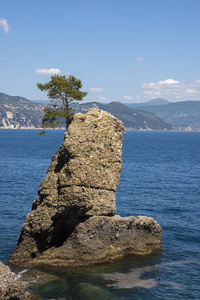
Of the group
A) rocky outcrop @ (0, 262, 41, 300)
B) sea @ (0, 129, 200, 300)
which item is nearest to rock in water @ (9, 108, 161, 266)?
sea @ (0, 129, 200, 300)

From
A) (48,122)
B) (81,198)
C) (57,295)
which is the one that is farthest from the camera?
(48,122)

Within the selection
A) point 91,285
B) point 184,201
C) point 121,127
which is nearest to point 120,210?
Result: point 184,201

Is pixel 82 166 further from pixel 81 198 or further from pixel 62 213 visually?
pixel 62 213

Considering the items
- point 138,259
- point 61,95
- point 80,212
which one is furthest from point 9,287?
point 61,95

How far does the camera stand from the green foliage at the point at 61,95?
3656 cm

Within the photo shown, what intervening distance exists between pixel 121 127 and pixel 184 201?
2492 centimetres

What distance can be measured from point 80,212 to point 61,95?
544 inches

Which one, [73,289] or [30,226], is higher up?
[30,226]

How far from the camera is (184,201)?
54.0 meters

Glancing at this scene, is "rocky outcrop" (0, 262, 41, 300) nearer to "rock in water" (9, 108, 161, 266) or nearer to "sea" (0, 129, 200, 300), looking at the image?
"sea" (0, 129, 200, 300)

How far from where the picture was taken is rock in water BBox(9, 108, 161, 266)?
3045cm

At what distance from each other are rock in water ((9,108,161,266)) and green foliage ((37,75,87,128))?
160 inches

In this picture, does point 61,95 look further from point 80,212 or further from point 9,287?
point 9,287

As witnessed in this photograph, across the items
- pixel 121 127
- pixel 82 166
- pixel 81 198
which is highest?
pixel 121 127
